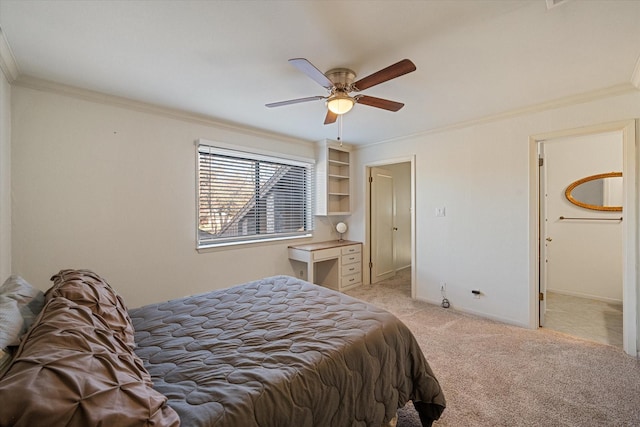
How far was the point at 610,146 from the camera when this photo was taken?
12.1 ft

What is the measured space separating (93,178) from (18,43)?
108cm

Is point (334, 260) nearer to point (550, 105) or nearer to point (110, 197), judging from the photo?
point (110, 197)

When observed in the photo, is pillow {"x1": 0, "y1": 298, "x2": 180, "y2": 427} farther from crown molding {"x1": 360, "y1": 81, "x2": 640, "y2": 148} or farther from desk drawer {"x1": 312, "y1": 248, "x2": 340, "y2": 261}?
crown molding {"x1": 360, "y1": 81, "x2": 640, "y2": 148}

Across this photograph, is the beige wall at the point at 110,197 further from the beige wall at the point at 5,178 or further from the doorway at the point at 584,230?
the doorway at the point at 584,230

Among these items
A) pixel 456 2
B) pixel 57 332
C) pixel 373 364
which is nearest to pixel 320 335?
pixel 373 364

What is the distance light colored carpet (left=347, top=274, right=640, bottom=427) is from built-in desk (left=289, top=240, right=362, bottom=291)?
55.1 inches

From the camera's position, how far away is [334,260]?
4301 millimetres

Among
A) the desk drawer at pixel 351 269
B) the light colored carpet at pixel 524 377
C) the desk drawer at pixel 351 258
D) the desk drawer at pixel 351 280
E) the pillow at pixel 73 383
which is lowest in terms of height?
the light colored carpet at pixel 524 377

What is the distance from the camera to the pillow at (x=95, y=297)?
1184mm

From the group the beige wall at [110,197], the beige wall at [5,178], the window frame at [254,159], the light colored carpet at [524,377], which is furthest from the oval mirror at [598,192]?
the beige wall at [5,178]

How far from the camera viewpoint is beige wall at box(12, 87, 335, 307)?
2.24 meters

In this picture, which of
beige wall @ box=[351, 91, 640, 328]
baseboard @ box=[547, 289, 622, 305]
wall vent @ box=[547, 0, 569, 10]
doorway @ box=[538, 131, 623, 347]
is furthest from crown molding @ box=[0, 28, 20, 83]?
baseboard @ box=[547, 289, 622, 305]

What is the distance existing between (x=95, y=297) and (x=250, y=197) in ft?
8.29

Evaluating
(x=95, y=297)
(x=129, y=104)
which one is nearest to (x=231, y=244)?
(x=129, y=104)
